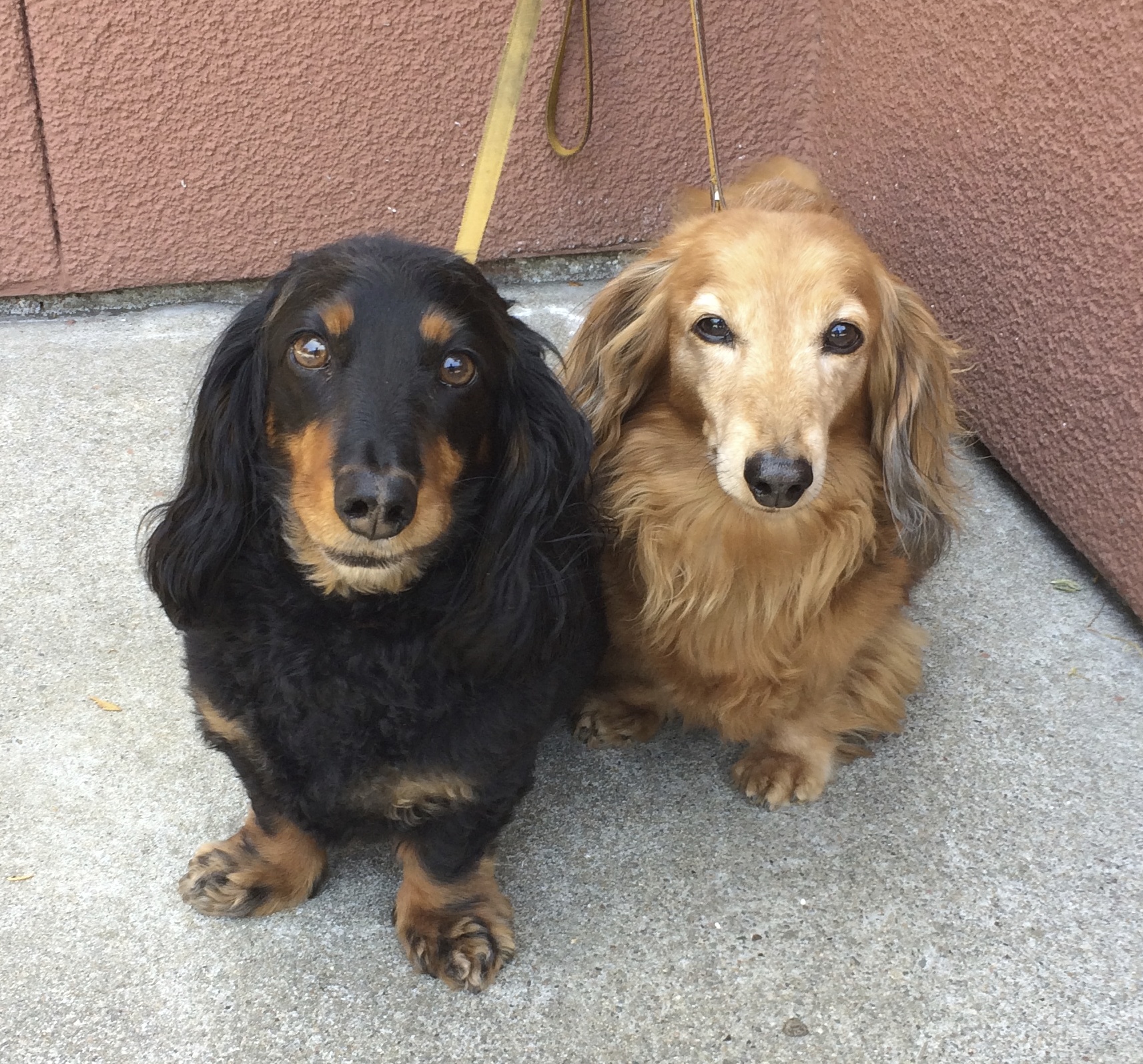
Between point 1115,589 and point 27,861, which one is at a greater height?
point 1115,589

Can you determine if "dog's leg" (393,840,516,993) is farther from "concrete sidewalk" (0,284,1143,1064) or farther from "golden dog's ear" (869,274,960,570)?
"golden dog's ear" (869,274,960,570)

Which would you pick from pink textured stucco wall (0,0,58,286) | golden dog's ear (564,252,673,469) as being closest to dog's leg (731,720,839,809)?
golden dog's ear (564,252,673,469)

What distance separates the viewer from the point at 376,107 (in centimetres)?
355

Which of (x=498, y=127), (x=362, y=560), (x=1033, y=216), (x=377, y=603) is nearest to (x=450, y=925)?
(x=377, y=603)

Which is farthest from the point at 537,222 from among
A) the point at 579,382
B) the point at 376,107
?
the point at 579,382

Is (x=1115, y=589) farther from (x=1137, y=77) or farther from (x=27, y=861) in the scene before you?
(x=27, y=861)

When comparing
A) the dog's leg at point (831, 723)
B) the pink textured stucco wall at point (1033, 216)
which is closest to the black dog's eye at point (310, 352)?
the dog's leg at point (831, 723)

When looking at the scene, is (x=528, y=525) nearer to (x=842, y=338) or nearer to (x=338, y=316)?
(x=338, y=316)

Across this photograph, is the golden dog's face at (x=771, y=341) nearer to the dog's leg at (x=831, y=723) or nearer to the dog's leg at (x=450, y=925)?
the dog's leg at (x=831, y=723)

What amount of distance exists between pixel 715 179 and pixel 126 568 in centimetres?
175

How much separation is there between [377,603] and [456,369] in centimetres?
40

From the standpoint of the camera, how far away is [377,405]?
1.53 metres

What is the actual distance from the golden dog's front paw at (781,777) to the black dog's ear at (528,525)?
2.10 ft

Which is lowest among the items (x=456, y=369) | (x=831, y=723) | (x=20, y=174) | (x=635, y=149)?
(x=831, y=723)
